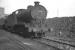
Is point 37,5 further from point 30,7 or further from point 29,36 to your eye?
point 29,36

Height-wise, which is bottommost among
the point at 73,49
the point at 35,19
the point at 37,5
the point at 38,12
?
the point at 73,49

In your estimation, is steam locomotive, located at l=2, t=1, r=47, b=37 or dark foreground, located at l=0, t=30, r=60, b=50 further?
steam locomotive, located at l=2, t=1, r=47, b=37

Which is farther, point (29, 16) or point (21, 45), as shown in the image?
point (29, 16)

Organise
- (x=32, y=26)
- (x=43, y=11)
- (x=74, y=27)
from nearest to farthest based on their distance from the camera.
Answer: (x=32, y=26)
(x=43, y=11)
(x=74, y=27)

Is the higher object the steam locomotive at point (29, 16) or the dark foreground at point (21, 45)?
the steam locomotive at point (29, 16)

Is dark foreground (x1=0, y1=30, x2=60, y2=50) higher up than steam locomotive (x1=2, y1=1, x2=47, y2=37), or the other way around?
steam locomotive (x1=2, y1=1, x2=47, y2=37)

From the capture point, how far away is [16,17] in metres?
11.5

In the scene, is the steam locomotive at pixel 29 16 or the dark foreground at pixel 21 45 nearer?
the dark foreground at pixel 21 45

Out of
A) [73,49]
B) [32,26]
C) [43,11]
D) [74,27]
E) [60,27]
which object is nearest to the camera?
[73,49]

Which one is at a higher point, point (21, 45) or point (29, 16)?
point (29, 16)

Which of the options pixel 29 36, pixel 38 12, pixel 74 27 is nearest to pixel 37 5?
pixel 38 12

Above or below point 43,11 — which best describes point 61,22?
below

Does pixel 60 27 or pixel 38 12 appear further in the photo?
pixel 60 27

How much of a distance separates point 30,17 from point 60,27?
598 cm
